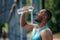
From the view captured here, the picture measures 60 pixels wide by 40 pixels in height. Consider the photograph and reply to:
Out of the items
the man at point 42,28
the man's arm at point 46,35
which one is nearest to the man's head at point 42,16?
the man at point 42,28

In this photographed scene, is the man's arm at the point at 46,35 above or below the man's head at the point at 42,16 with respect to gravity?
below

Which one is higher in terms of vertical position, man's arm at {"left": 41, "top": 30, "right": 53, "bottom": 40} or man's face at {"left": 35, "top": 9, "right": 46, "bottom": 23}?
man's face at {"left": 35, "top": 9, "right": 46, "bottom": 23}

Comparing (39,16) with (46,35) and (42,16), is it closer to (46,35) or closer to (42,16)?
(42,16)

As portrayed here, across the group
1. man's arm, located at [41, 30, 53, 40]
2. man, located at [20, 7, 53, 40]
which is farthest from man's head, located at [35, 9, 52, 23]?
man's arm, located at [41, 30, 53, 40]

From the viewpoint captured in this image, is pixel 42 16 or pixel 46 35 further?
pixel 42 16

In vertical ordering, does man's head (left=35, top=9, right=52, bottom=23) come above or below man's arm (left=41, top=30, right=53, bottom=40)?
above

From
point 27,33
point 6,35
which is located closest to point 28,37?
point 27,33

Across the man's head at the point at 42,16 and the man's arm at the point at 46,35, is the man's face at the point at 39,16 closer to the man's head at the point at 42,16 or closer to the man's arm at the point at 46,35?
the man's head at the point at 42,16

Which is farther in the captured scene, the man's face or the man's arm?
the man's face

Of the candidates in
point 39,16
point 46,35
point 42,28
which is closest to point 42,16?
point 39,16

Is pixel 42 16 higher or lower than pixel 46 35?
higher

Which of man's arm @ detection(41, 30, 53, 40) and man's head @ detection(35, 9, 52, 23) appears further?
man's head @ detection(35, 9, 52, 23)

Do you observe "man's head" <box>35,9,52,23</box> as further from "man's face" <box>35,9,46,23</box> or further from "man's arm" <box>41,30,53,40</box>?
"man's arm" <box>41,30,53,40</box>

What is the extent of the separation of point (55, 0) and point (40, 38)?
6.01m
